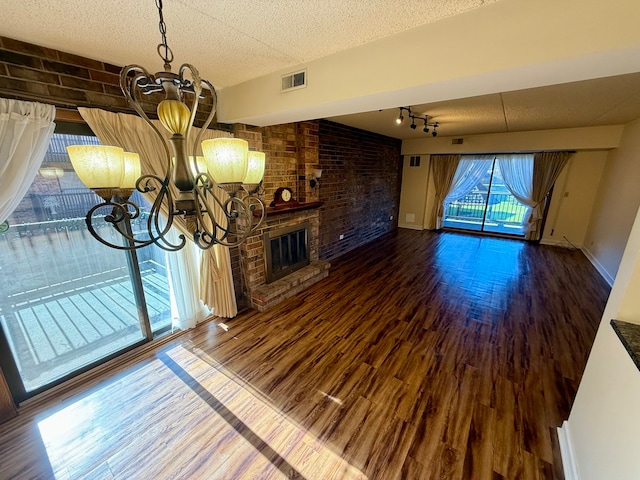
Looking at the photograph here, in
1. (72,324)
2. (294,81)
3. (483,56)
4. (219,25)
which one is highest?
(219,25)

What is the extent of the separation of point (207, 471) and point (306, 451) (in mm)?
570

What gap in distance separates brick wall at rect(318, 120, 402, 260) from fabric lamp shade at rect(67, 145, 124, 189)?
3.40 m

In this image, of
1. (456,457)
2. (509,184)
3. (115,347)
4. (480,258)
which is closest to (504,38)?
(456,457)

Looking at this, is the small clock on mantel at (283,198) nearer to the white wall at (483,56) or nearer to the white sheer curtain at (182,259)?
the white sheer curtain at (182,259)

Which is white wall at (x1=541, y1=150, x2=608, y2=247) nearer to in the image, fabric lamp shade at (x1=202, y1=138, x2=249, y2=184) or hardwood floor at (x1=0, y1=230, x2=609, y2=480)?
hardwood floor at (x1=0, y1=230, x2=609, y2=480)

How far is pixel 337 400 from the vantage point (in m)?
1.88

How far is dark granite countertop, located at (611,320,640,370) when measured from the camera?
1.02 metres

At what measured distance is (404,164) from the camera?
6.95 meters

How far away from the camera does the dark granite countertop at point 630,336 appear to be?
1.02 meters

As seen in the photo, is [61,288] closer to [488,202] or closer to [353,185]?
[353,185]

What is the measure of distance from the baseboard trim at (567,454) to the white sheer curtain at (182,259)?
2.81 m

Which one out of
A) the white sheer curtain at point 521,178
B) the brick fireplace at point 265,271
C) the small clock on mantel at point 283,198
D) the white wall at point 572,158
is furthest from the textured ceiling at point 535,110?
the brick fireplace at point 265,271

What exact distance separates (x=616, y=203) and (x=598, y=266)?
1.05 m

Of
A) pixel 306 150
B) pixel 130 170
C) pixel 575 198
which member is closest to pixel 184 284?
pixel 130 170
